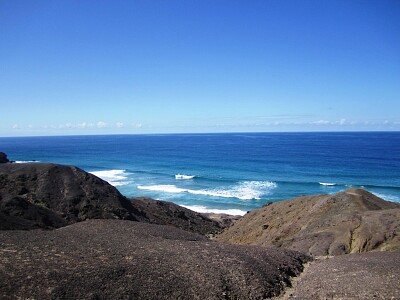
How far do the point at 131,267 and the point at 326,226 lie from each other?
19.7 meters

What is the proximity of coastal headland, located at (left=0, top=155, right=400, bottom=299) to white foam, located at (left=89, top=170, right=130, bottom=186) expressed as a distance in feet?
149

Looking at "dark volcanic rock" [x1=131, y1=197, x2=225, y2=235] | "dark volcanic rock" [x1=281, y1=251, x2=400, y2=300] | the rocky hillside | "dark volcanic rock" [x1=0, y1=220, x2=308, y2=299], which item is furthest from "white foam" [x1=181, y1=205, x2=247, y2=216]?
"dark volcanic rock" [x1=281, y1=251, x2=400, y2=300]

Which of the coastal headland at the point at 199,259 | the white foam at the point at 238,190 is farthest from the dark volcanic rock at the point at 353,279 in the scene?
the white foam at the point at 238,190

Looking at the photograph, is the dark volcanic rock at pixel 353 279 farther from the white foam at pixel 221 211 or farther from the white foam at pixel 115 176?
the white foam at pixel 115 176

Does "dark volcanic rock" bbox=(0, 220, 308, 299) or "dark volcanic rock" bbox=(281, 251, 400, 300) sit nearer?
"dark volcanic rock" bbox=(0, 220, 308, 299)

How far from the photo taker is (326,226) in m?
29.7

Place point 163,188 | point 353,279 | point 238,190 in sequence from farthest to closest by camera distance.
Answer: point 163,188 < point 238,190 < point 353,279

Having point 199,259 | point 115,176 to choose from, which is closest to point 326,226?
point 199,259

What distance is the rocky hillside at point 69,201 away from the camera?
32.0 meters

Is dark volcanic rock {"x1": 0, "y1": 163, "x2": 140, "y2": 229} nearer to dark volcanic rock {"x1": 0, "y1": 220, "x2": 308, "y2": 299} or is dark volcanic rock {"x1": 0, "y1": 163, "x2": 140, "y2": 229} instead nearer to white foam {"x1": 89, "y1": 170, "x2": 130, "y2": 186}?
dark volcanic rock {"x1": 0, "y1": 220, "x2": 308, "y2": 299}

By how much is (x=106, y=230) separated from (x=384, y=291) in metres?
16.6

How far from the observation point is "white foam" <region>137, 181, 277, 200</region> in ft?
221

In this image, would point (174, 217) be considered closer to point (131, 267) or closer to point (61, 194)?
point (61, 194)

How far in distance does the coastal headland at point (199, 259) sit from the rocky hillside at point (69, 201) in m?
0.43
